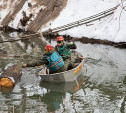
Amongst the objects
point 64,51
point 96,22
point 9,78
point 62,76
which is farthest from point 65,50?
point 96,22

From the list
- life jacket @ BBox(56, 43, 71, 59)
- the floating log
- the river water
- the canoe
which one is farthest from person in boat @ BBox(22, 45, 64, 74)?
life jacket @ BBox(56, 43, 71, 59)

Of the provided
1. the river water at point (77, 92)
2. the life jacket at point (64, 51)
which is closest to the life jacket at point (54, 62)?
the river water at point (77, 92)

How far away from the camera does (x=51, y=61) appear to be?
35.9 feet

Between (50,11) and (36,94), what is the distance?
19.9 meters

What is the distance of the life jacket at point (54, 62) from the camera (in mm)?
10830

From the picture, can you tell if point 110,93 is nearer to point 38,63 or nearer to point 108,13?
point 38,63

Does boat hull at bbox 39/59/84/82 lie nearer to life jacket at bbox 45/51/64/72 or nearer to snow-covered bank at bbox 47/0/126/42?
life jacket at bbox 45/51/64/72

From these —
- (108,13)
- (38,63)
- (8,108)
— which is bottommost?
(8,108)

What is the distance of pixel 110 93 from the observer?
32.8 feet

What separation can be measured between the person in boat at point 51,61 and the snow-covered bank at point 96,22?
27.4ft

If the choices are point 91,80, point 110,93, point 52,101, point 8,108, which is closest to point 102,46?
point 91,80

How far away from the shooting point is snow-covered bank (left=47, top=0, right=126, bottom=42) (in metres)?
19.0

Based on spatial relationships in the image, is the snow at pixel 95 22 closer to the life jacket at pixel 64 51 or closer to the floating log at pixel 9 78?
the life jacket at pixel 64 51

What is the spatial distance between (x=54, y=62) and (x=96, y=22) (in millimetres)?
12390
